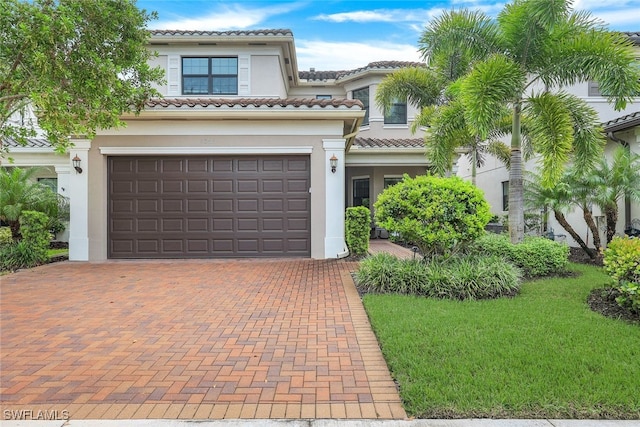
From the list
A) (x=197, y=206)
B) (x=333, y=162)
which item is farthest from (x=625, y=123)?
(x=197, y=206)

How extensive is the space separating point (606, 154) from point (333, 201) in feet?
26.8

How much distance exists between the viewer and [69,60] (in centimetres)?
647

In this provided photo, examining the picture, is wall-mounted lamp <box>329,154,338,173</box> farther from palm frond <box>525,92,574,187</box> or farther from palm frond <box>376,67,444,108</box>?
palm frond <box>525,92,574,187</box>

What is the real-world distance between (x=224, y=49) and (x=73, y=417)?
13636mm

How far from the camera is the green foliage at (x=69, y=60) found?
5906mm

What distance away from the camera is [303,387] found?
3.24m

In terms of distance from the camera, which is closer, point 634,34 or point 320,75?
point 634,34

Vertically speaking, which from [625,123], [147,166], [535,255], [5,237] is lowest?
[535,255]

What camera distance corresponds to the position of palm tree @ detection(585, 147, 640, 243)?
816cm

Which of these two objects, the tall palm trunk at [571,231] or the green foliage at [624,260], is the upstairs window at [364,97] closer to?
the tall palm trunk at [571,231]

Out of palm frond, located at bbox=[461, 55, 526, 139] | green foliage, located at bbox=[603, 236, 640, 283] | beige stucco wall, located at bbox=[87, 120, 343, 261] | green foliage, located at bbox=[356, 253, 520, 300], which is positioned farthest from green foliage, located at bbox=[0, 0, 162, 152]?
green foliage, located at bbox=[603, 236, 640, 283]

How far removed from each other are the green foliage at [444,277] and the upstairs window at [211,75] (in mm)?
10162

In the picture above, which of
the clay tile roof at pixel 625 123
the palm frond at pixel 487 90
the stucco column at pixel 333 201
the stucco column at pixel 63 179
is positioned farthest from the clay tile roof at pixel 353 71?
the stucco column at pixel 63 179

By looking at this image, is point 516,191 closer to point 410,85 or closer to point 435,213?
point 435,213
